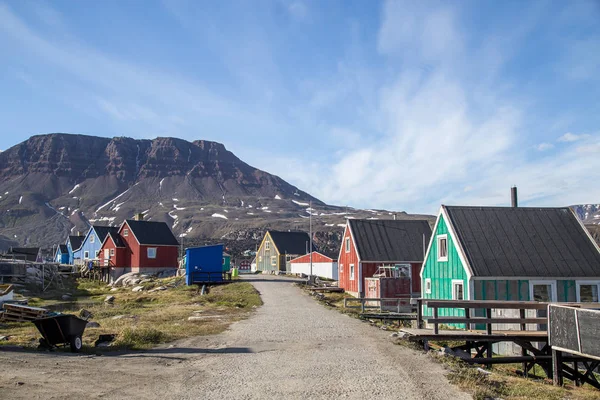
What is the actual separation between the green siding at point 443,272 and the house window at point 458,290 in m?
0.24

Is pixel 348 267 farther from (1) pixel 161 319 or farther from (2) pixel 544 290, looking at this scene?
(1) pixel 161 319

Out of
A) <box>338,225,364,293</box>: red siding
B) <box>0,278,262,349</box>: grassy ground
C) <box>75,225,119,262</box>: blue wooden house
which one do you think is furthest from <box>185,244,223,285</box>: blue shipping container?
<box>75,225,119,262</box>: blue wooden house

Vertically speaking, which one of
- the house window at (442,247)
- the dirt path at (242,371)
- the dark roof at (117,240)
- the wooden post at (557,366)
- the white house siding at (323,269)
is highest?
the dark roof at (117,240)

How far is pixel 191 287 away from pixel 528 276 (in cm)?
2886

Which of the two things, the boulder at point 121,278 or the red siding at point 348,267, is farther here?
the boulder at point 121,278

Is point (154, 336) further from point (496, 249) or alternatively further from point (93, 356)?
point (496, 249)

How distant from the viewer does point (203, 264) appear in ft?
161

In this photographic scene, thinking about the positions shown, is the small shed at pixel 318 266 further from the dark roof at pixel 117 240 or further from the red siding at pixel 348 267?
the dark roof at pixel 117 240

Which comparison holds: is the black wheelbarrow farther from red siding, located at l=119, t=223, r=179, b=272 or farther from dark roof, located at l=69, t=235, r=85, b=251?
dark roof, located at l=69, t=235, r=85, b=251

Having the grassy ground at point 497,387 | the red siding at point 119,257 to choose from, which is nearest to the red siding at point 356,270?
the grassy ground at point 497,387

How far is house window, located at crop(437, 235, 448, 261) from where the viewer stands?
27.1 meters

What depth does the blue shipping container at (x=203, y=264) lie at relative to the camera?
47.7 meters

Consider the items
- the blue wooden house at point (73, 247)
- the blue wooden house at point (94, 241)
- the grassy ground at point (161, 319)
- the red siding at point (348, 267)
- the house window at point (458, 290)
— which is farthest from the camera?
the blue wooden house at point (73, 247)

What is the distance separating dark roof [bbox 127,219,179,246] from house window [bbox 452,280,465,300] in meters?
45.9
